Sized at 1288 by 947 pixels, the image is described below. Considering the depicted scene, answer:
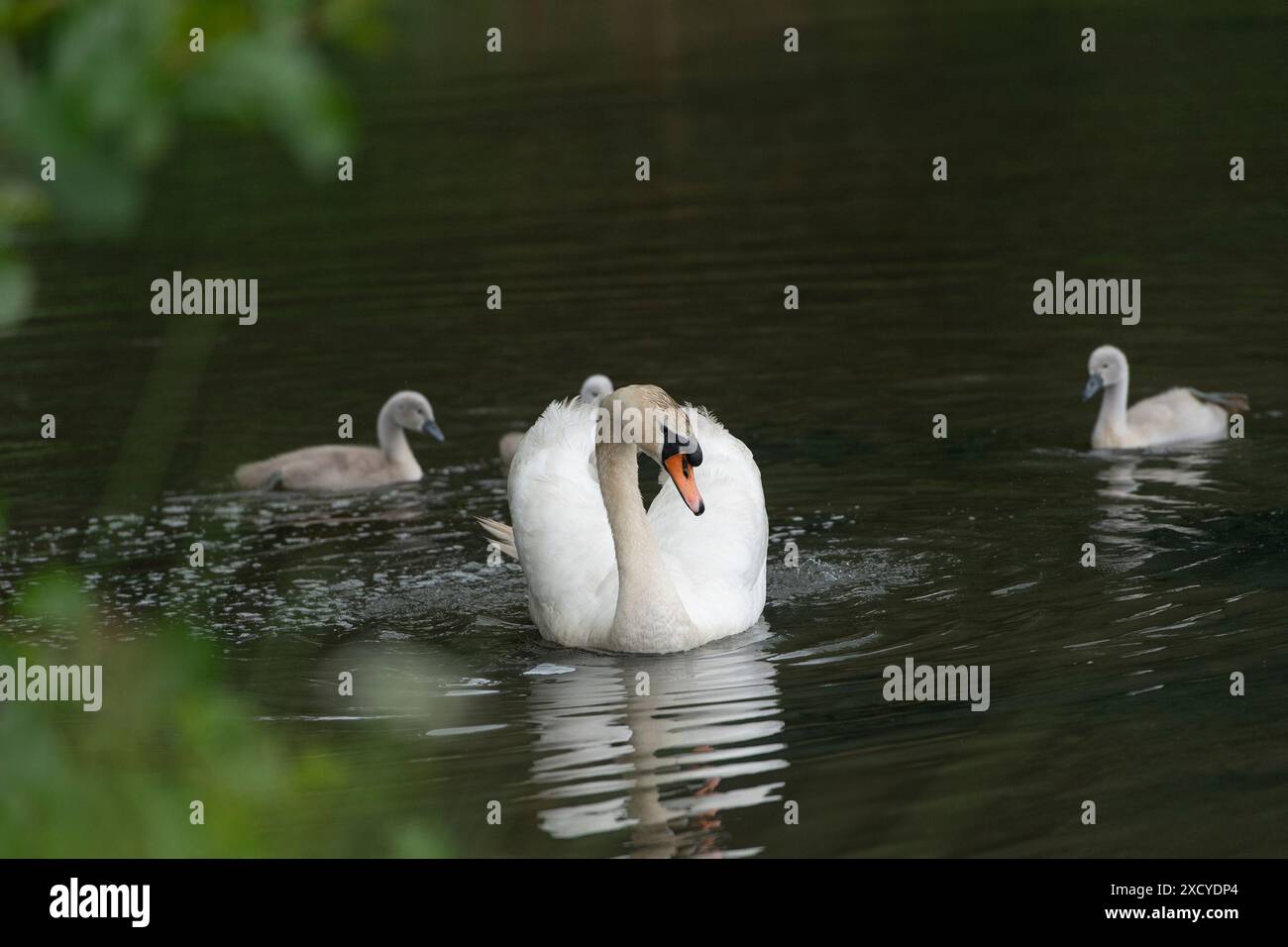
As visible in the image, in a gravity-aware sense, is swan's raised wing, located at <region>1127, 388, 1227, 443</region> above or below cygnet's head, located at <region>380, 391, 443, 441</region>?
below

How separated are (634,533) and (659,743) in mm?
1412

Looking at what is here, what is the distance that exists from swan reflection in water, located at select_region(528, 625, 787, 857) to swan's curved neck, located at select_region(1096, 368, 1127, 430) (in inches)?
153

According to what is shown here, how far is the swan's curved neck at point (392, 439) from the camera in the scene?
1208 centimetres

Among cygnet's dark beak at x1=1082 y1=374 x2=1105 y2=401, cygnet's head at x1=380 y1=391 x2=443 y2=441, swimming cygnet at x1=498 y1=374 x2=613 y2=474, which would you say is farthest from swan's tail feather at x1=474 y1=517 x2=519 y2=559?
cygnet's dark beak at x1=1082 y1=374 x2=1105 y2=401

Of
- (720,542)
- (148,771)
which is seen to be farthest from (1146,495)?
(148,771)

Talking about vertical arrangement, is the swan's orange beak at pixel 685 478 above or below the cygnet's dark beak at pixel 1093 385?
below

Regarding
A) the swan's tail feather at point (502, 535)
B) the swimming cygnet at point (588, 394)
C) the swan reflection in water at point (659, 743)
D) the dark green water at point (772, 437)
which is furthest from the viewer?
the swimming cygnet at point (588, 394)

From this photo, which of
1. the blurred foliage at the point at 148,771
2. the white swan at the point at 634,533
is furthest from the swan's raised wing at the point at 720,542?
the blurred foliage at the point at 148,771

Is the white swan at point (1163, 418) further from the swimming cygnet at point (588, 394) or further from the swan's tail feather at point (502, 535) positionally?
the swan's tail feather at point (502, 535)

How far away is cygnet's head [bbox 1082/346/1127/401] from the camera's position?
11938 millimetres

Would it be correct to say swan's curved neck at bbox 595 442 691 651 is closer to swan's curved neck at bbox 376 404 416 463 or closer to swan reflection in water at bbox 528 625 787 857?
swan reflection in water at bbox 528 625 787 857

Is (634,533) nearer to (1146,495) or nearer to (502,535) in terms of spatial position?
(502,535)

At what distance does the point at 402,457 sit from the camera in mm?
12055

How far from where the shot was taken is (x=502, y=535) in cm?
984
